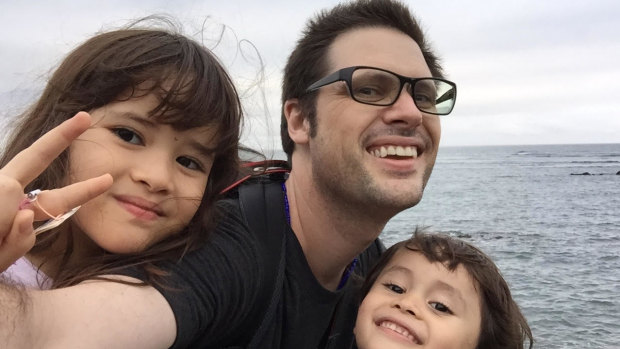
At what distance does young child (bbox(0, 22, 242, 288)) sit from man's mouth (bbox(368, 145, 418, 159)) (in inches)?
35.5

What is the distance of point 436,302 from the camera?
120 inches

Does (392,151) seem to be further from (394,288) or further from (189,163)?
(189,163)

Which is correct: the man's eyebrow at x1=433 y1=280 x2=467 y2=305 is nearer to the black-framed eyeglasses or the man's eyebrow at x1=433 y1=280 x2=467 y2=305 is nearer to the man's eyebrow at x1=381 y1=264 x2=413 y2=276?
the man's eyebrow at x1=381 y1=264 x2=413 y2=276

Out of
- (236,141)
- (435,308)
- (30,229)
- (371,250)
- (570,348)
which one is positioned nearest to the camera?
(30,229)

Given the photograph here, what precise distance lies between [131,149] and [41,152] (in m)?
0.72

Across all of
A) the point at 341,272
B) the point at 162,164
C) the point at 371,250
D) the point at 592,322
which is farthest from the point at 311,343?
the point at 592,322

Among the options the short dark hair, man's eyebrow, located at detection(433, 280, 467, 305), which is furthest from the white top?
man's eyebrow, located at detection(433, 280, 467, 305)

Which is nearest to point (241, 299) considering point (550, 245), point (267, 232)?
point (267, 232)

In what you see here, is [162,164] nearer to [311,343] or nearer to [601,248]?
[311,343]

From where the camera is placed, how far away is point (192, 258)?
7.59ft

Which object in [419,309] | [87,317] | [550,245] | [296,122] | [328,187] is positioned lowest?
[550,245]

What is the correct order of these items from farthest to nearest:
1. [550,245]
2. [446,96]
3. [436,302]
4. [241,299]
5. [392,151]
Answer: [550,245] → [446,96] → [392,151] → [436,302] → [241,299]

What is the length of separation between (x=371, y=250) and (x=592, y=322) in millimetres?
9834

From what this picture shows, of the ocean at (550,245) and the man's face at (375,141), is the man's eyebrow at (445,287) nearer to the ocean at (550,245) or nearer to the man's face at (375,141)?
the man's face at (375,141)
